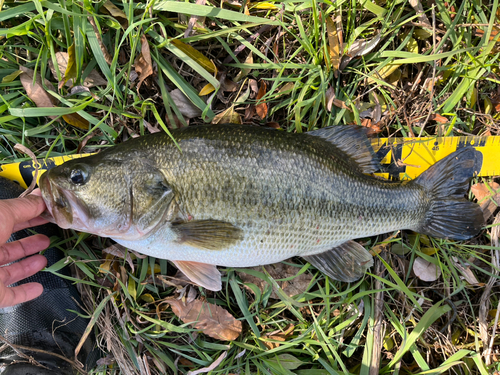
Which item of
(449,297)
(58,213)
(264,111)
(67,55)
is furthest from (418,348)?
(67,55)

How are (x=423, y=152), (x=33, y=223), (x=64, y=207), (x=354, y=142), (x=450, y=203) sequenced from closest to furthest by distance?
(x=64, y=207) < (x=33, y=223) < (x=354, y=142) < (x=450, y=203) < (x=423, y=152)

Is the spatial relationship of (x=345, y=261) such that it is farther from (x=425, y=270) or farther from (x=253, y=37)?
(x=253, y=37)

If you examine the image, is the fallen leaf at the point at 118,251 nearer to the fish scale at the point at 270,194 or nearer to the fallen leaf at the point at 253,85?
the fish scale at the point at 270,194

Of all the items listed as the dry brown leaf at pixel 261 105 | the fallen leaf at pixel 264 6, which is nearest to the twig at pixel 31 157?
the dry brown leaf at pixel 261 105

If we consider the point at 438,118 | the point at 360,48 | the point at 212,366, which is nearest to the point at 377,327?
the point at 212,366

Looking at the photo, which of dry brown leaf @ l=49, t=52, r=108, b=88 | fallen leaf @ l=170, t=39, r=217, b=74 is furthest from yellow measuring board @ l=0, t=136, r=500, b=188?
dry brown leaf @ l=49, t=52, r=108, b=88

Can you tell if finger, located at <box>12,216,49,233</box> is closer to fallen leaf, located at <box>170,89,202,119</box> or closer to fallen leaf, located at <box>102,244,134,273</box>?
fallen leaf, located at <box>102,244,134,273</box>
